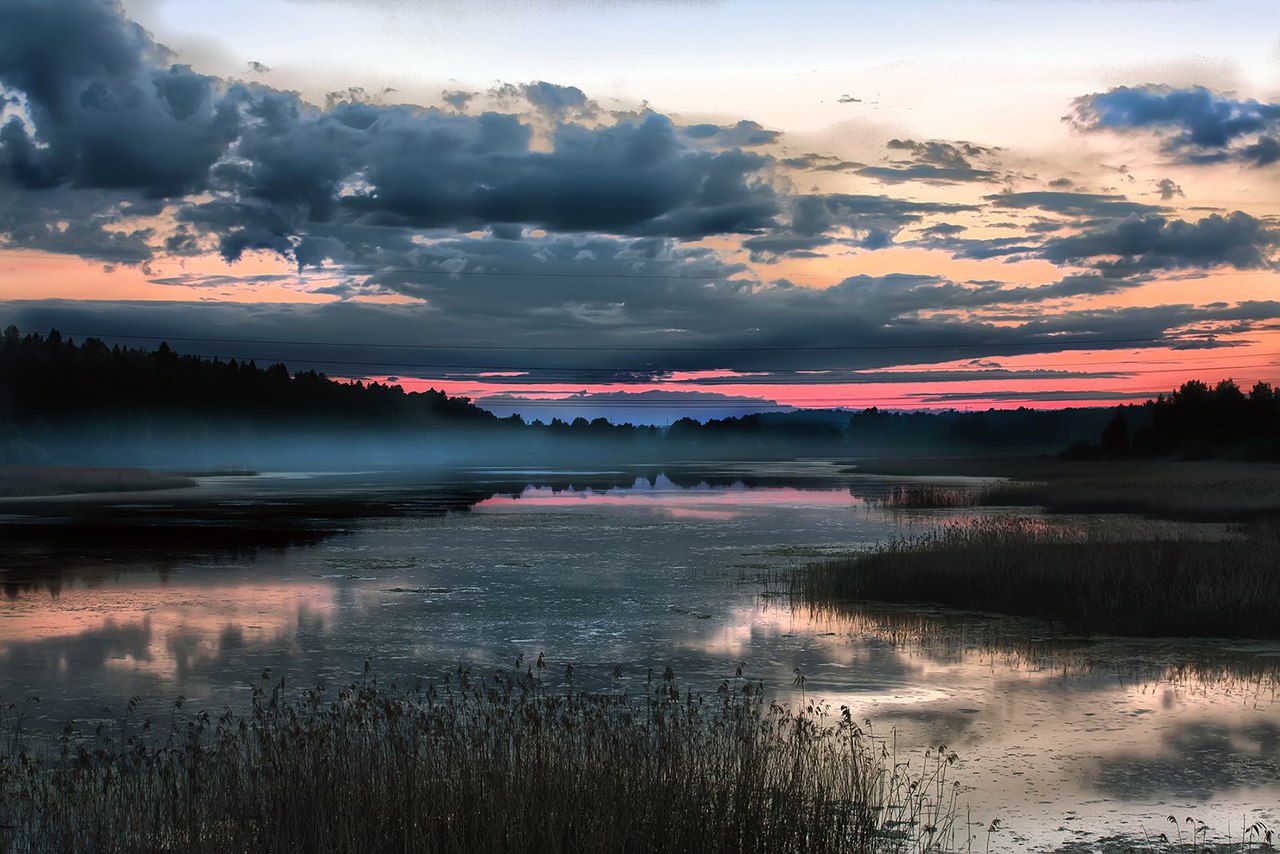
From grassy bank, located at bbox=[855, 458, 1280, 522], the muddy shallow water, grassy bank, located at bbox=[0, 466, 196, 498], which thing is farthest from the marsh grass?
grassy bank, located at bbox=[0, 466, 196, 498]

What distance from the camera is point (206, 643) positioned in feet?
61.9

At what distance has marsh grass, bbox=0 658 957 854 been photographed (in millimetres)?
8414

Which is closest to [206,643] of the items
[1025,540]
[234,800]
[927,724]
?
[234,800]

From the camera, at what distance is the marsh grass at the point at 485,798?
8.41 metres

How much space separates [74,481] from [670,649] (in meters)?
75.9

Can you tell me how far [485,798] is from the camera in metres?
8.97

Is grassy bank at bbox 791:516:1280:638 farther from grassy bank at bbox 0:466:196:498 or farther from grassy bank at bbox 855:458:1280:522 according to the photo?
grassy bank at bbox 0:466:196:498

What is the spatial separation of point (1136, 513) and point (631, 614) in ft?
122

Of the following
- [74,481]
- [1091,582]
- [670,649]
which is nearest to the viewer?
[670,649]

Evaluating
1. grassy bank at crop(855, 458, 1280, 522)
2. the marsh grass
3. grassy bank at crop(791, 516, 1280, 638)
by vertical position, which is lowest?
grassy bank at crop(855, 458, 1280, 522)

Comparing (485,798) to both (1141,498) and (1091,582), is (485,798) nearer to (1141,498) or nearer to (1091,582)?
(1091,582)

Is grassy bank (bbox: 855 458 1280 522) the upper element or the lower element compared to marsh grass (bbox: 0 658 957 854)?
lower

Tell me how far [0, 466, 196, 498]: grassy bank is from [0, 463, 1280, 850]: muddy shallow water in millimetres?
38464

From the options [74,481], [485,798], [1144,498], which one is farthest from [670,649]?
[74,481]
